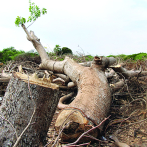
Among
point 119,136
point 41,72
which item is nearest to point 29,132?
point 119,136

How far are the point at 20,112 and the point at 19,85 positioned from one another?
0.30 metres

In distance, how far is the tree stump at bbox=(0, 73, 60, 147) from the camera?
1.67m

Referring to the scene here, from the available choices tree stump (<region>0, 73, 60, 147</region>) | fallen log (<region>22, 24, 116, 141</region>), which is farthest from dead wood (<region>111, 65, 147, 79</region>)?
tree stump (<region>0, 73, 60, 147</region>)

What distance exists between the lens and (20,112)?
1702mm

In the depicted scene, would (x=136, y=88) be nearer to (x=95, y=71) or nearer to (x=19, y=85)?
(x=95, y=71)

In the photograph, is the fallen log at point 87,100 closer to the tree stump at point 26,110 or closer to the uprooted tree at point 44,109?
the uprooted tree at point 44,109

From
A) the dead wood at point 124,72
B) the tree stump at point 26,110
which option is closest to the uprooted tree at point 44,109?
the tree stump at point 26,110

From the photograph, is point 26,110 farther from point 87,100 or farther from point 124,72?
point 124,72

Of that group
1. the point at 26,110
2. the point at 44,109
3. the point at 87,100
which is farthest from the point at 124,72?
the point at 26,110

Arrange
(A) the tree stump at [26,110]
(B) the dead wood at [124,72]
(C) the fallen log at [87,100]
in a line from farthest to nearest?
(B) the dead wood at [124,72]
(C) the fallen log at [87,100]
(A) the tree stump at [26,110]

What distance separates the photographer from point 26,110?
5.62ft

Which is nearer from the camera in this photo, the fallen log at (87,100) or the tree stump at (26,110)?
the tree stump at (26,110)

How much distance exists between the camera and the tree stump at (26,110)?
5.49 ft

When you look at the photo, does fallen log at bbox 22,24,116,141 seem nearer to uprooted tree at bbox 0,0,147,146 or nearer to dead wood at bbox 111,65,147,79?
uprooted tree at bbox 0,0,147,146
